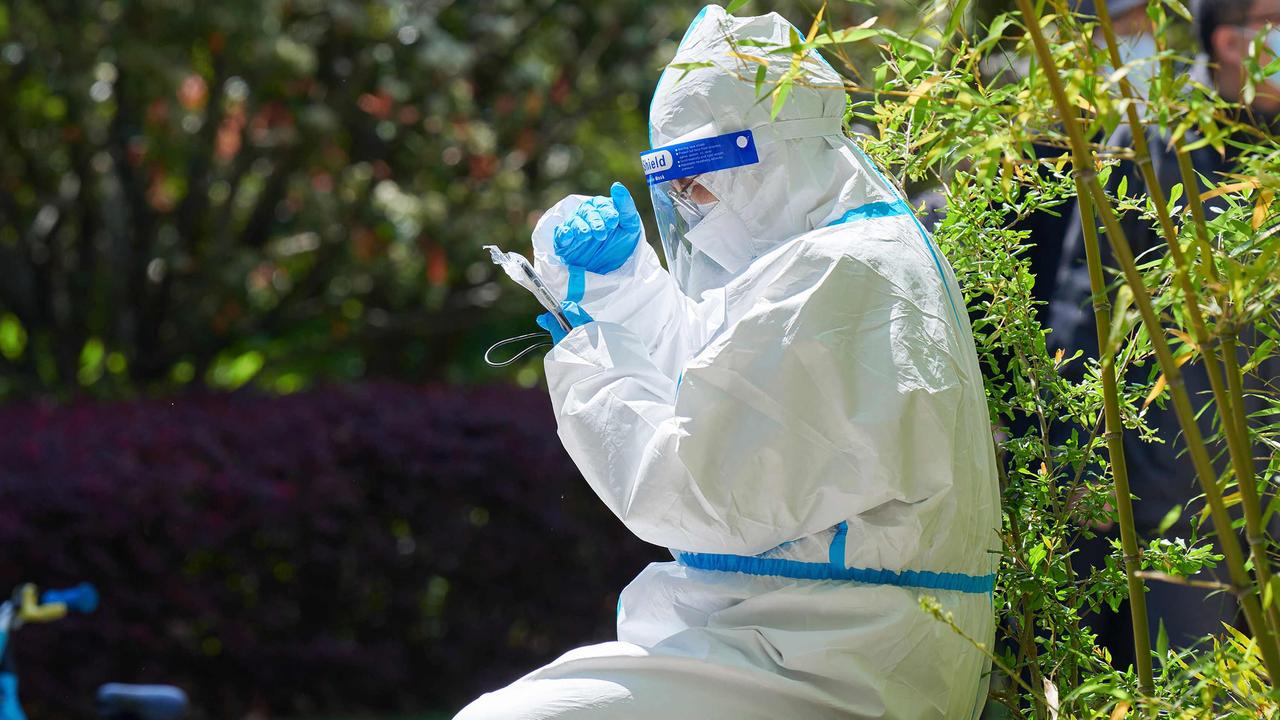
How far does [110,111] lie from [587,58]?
7.69ft

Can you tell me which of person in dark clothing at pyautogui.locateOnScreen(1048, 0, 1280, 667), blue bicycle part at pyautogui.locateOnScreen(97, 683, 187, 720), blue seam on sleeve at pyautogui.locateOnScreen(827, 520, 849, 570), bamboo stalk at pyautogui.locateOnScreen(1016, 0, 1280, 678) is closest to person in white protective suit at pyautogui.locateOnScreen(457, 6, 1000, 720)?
blue seam on sleeve at pyautogui.locateOnScreen(827, 520, 849, 570)

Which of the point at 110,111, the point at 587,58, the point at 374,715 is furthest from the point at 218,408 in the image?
the point at 587,58

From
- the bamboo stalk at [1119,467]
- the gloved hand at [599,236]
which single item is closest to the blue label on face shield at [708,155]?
the gloved hand at [599,236]

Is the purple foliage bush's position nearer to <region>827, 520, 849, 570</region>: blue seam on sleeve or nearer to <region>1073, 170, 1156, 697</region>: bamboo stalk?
<region>827, 520, 849, 570</region>: blue seam on sleeve

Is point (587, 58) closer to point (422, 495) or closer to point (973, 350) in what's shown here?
point (422, 495)

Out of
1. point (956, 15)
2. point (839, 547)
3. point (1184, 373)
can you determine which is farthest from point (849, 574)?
point (1184, 373)

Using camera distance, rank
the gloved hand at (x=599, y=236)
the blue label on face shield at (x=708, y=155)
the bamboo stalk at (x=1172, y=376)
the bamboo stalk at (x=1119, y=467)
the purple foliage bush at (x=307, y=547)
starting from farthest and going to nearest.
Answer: the purple foliage bush at (x=307, y=547), the gloved hand at (x=599, y=236), the blue label on face shield at (x=708, y=155), the bamboo stalk at (x=1119, y=467), the bamboo stalk at (x=1172, y=376)

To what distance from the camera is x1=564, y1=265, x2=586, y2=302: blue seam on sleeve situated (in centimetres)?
242

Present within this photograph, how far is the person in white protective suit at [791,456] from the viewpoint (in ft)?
6.89

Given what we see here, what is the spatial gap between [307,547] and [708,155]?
10.9ft

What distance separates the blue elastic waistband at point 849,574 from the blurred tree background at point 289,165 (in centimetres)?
472

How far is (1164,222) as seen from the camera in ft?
5.71

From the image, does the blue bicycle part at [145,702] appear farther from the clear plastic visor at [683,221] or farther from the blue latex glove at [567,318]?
the clear plastic visor at [683,221]

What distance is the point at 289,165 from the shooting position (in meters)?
7.13
